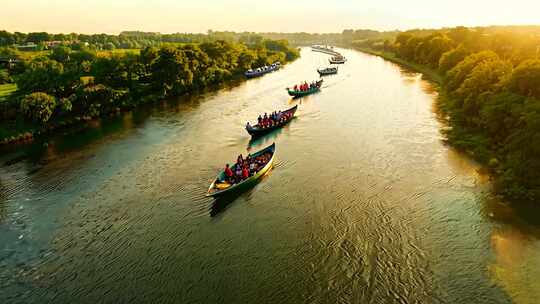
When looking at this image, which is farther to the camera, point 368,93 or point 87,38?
point 87,38

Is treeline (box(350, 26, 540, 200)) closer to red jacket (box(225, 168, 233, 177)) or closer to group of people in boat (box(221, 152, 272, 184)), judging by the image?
group of people in boat (box(221, 152, 272, 184))

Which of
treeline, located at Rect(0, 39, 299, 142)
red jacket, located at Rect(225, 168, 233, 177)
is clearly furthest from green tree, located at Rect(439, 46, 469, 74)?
red jacket, located at Rect(225, 168, 233, 177)

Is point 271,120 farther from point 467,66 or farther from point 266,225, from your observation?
point 467,66

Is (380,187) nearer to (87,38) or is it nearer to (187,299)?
(187,299)

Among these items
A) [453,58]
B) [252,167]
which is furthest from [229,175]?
[453,58]

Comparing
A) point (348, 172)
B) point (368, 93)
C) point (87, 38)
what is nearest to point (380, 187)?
point (348, 172)
